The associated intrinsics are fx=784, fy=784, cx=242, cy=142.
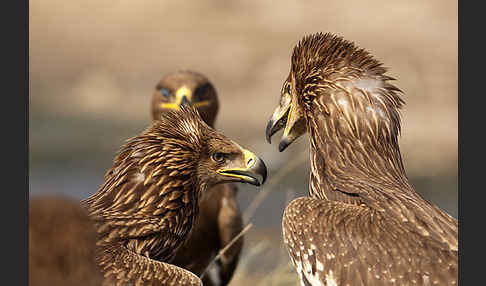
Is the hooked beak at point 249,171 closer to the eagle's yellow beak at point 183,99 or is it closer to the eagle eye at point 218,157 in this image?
the eagle eye at point 218,157

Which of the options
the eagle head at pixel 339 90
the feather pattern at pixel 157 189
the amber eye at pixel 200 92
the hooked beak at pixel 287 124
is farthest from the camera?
the amber eye at pixel 200 92

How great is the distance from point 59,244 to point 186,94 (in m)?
4.83

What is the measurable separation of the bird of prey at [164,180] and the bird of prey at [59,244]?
123 centimetres

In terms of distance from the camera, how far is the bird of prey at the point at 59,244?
8.16 ft

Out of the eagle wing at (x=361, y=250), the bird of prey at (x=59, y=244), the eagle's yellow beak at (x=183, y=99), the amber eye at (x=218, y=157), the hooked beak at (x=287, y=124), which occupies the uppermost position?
the eagle's yellow beak at (x=183, y=99)

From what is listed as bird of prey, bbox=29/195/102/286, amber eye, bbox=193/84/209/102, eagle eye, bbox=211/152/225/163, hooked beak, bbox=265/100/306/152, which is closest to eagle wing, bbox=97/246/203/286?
eagle eye, bbox=211/152/225/163

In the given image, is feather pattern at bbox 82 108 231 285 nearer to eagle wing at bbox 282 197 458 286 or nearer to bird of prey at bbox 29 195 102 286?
eagle wing at bbox 282 197 458 286

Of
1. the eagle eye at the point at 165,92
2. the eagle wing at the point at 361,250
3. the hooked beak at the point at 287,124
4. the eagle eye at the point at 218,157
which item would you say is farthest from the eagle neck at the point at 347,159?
the eagle eye at the point at 165,92

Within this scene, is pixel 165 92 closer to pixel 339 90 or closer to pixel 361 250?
pixel 339 90

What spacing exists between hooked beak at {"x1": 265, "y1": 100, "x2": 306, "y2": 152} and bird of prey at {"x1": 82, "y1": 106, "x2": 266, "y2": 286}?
0.77 ft

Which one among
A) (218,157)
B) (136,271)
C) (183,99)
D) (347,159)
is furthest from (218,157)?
(183,99)

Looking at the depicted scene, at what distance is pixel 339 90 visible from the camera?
443cm

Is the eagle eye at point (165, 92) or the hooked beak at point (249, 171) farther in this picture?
the eagle eye at point (165, 92)

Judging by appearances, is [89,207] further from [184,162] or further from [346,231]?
[346,231]
